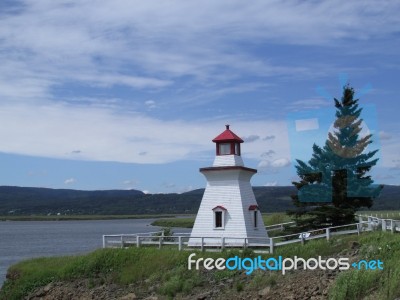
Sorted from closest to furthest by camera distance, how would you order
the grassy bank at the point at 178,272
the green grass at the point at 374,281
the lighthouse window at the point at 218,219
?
1. the green grass at the point at 374,281
2. the grassy bank at the point at 178,272
3. the lighthouse window at the point at 218,219

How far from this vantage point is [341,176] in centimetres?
3334

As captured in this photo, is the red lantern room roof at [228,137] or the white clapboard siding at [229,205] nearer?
the white clapboard siding at [229,205]

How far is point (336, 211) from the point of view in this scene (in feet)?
Answer: 107

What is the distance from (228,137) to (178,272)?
8.00 m

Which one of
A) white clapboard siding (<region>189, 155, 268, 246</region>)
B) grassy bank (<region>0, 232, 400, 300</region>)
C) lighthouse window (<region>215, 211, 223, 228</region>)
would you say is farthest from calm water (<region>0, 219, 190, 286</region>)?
lighthouse window (<region>215, 211, 223, 228</region>)

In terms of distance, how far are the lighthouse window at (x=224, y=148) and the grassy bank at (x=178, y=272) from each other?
6078 mm

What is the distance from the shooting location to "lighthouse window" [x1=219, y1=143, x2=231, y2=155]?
30922 millimetres

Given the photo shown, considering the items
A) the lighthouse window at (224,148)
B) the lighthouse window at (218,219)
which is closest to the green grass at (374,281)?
the lighthouse window at (218,219)

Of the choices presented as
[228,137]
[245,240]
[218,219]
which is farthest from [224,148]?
[245,240]

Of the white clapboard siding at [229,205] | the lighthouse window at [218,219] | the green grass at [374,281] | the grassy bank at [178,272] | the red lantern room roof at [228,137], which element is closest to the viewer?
the green grass at [374,281]

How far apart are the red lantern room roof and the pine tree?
17.3ft

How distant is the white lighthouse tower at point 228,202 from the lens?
29.6m

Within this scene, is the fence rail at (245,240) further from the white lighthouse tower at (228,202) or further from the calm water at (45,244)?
the calm water at (45,244)

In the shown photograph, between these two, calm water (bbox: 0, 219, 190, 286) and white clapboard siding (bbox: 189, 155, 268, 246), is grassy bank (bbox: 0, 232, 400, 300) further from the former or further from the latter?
calm water (bbox: 0, 219, 190, 286)
